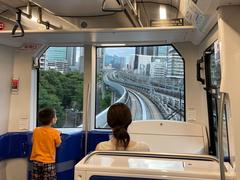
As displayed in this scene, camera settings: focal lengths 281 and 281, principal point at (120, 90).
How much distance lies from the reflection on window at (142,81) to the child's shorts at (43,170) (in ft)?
3.17

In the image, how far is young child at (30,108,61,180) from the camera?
3.10 m

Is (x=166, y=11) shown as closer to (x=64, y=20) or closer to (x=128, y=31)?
(x=128, y=31)

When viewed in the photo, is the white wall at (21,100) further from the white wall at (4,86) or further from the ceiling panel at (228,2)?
the ceiling panel at (228,2)

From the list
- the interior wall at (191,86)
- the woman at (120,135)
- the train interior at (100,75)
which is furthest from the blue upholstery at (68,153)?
the woman at (120,135)

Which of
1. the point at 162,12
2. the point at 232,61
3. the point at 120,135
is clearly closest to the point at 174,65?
the point at 162,12

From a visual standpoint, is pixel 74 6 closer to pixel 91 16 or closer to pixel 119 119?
pixel 91 16

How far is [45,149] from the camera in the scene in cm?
310

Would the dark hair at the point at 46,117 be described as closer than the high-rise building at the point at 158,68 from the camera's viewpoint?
Yes

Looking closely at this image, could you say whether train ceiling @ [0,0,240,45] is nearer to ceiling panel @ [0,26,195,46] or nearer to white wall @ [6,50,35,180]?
ceiling panel @ [0,26,195,46]

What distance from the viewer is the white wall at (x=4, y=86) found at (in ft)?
12.2

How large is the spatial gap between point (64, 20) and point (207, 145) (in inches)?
86.8

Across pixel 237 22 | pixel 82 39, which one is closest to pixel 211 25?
pixel 237 22

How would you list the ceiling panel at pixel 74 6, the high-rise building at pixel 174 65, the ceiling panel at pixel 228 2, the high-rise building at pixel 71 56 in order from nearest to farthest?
the ceiling panel at pixel 228 2 → the ceiling panel at pixel 74 6 → the high-rise building at pixel 174 65 → the high-rise building at pixel 71 56

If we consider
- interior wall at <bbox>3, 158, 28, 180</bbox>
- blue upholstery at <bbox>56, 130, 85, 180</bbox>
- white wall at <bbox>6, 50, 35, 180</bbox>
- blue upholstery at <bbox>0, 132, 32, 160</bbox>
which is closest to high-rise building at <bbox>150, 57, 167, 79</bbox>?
blue upholstery at <bbox>56, 130, 85, 180</bbox>
